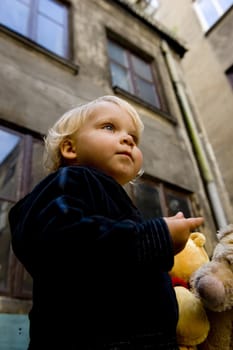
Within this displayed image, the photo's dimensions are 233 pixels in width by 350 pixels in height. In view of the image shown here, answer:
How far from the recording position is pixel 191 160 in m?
5.80

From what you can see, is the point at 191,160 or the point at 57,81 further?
the point at 191,160

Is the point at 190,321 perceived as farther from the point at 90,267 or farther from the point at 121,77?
the point at 121,77

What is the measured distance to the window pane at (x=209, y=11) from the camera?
1055 centimetres

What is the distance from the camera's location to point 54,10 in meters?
5.62

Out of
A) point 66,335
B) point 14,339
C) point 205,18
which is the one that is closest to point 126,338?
point 66,335

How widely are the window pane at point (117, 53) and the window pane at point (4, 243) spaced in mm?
4201

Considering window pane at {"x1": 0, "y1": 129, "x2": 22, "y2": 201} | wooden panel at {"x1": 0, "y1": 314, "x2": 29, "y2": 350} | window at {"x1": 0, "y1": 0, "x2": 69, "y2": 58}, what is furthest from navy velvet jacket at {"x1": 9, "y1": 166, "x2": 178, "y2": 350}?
window at {"x1": 0, "y1": 0, "x2": 69, "y2": 58}

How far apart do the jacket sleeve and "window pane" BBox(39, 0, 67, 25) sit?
530cm

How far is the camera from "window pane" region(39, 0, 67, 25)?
5.42m

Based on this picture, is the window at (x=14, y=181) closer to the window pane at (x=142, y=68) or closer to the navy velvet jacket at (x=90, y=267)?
the navy velvet jacket at (x=90, y=267)

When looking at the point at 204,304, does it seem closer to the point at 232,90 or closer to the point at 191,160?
the point at 191,160

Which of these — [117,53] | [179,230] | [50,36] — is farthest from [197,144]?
[179,230]

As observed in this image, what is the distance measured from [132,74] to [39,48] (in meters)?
2.29

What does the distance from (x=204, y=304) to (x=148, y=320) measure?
0.99 feet
